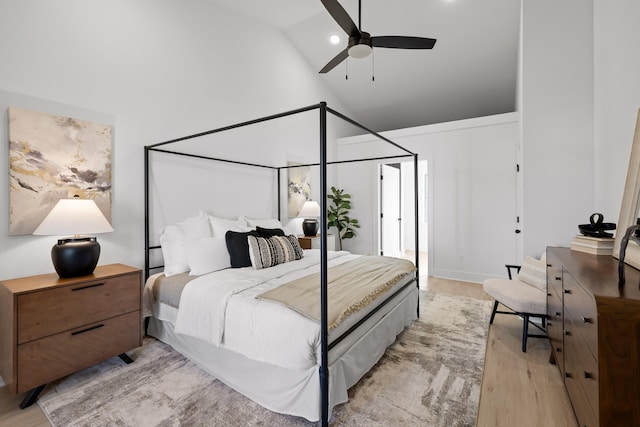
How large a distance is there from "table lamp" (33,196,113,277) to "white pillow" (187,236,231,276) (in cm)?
68

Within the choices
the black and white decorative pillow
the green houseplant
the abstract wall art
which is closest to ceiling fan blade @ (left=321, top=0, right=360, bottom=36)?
the black and white decorative pillow

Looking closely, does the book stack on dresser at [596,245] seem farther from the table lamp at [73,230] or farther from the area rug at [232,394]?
the table lamp at [73,230]

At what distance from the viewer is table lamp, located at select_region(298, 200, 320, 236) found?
4.73m

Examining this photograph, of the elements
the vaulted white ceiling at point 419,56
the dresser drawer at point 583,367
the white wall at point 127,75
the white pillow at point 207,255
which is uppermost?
the vaulted white ceiling at point 419,56

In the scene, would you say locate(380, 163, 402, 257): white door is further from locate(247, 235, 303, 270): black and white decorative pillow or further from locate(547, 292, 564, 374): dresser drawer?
locate(547, 292, 564, 374): dresser drawer

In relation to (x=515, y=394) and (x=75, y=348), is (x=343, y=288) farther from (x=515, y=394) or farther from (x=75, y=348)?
(x=75, y=348)

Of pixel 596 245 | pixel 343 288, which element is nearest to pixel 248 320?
pixel 343 288

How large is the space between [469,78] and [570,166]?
2711 mm

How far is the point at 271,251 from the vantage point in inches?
114

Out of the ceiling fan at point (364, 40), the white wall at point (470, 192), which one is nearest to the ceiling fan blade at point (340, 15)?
the ceiling fan at point (364, 40)

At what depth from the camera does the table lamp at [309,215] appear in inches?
186

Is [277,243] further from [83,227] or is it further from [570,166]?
[570,166]

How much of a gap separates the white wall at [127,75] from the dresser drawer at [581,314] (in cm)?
333

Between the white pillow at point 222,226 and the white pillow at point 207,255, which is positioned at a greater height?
the white pillow at point 222,226
